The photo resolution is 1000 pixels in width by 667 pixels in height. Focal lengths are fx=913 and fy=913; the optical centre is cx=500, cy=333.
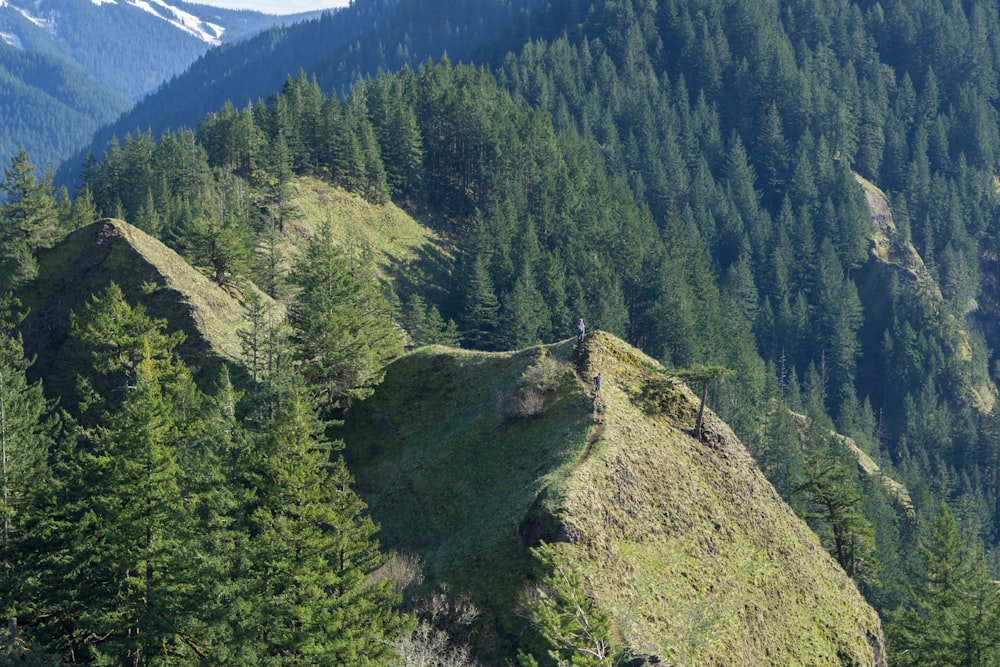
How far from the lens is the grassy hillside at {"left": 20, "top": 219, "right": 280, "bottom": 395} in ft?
219

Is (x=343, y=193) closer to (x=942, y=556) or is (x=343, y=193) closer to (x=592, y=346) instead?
(x=592, y=346)

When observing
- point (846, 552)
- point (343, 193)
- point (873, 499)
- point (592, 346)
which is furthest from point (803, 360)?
point (592, 346)

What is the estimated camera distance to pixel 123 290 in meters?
69.9

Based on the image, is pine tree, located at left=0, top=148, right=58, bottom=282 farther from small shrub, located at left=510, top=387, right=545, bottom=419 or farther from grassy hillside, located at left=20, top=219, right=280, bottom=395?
small shrub, located at left=510, top=387, right=545, bottom=419

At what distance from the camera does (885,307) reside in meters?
177

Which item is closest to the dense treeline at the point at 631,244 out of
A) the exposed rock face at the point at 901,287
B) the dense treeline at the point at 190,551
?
the exposed rock face at the point at 901,287

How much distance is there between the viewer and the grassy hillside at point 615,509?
38625 mm

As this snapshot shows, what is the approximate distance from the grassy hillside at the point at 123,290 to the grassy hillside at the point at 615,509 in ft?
56.8

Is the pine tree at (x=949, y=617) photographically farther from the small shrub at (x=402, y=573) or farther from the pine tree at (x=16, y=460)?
the pine tree at (x=16, y=460)

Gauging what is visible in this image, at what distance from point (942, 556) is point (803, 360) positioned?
383ft

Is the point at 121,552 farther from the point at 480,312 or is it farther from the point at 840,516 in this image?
the point at 480,312

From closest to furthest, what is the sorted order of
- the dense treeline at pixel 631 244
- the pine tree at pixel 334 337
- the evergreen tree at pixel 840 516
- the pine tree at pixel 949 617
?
the pine tree at pixel 949 617 < the evergreen tree at pixel 840 516 < the pine tree at pixel 334 337 < the dense treeline at pixel 631 244

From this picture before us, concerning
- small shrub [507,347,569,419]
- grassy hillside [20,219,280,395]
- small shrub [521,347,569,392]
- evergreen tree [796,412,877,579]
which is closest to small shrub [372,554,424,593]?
small shrub [507,347,569,419]

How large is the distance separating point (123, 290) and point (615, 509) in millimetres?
45889
